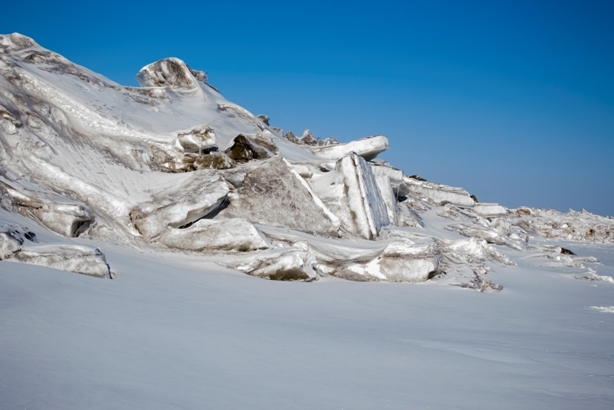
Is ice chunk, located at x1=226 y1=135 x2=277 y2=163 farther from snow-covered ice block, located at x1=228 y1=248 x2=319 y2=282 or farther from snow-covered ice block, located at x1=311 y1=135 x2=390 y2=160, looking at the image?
snow-covered ice block, located at x1=228 y1=248 x2=319 y2=282

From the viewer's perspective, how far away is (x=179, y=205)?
26.8ft

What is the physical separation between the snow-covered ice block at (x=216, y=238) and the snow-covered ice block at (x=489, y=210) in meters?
16.4

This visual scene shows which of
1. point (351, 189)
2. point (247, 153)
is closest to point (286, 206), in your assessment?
point (351, 189)

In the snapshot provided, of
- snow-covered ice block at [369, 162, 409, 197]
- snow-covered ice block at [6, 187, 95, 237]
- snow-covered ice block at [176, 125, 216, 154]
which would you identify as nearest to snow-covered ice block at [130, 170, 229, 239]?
snow-covered ice block at [6, 187, 95, 237]

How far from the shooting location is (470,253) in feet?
38.4

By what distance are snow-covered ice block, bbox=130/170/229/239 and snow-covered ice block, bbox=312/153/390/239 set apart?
2523 mm

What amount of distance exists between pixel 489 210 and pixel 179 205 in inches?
679

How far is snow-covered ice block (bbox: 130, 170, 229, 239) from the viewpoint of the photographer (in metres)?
8.00

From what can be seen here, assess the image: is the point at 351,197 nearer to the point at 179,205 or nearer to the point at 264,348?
the point at 179,205

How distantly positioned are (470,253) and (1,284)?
31.7ft

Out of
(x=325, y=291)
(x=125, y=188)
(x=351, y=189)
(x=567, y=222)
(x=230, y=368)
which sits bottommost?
(x=230, y=368)

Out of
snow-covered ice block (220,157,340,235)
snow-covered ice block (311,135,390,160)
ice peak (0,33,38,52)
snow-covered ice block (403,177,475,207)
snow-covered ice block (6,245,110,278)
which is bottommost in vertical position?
snow-covered ice block (6,245,110,278)

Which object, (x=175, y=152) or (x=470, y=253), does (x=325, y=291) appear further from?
(x=470, y=253)

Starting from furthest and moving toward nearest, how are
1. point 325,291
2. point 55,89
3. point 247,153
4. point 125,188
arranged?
point 247,153
point 55,89
point 125,188
point 325,291
